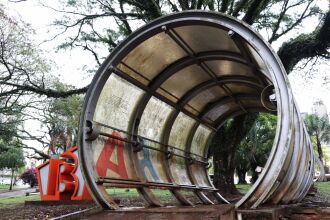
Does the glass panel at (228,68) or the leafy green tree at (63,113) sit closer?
the glass panel at (228,68)

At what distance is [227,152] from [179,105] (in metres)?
7.11

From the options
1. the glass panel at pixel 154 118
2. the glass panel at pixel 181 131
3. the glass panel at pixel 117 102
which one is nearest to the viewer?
the glass panel at pixel 117 102

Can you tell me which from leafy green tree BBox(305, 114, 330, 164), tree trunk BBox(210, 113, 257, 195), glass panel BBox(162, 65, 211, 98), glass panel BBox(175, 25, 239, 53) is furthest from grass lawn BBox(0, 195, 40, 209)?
leafy green tree BBox(305, 114, 330, 164)

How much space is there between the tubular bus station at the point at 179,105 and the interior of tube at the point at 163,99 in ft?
0.06

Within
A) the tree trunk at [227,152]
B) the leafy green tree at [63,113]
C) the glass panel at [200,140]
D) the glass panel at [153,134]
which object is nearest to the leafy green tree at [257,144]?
the leafy green tree at [63,113]

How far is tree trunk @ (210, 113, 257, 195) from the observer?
1457 cm

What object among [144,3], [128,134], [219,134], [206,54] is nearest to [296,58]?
[219,134]

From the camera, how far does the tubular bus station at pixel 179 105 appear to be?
14.9ft

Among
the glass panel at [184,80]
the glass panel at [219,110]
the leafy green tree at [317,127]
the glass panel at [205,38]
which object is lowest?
the glass panel at [219,110]

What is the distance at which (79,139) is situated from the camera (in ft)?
18.7

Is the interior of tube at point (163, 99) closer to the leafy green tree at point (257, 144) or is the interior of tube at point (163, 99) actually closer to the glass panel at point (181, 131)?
the glass panel at point (181, 131)

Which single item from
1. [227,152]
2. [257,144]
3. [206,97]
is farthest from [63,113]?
[206,97]

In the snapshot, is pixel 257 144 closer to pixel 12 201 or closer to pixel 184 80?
pixel 12 201

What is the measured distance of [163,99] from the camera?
757cm
